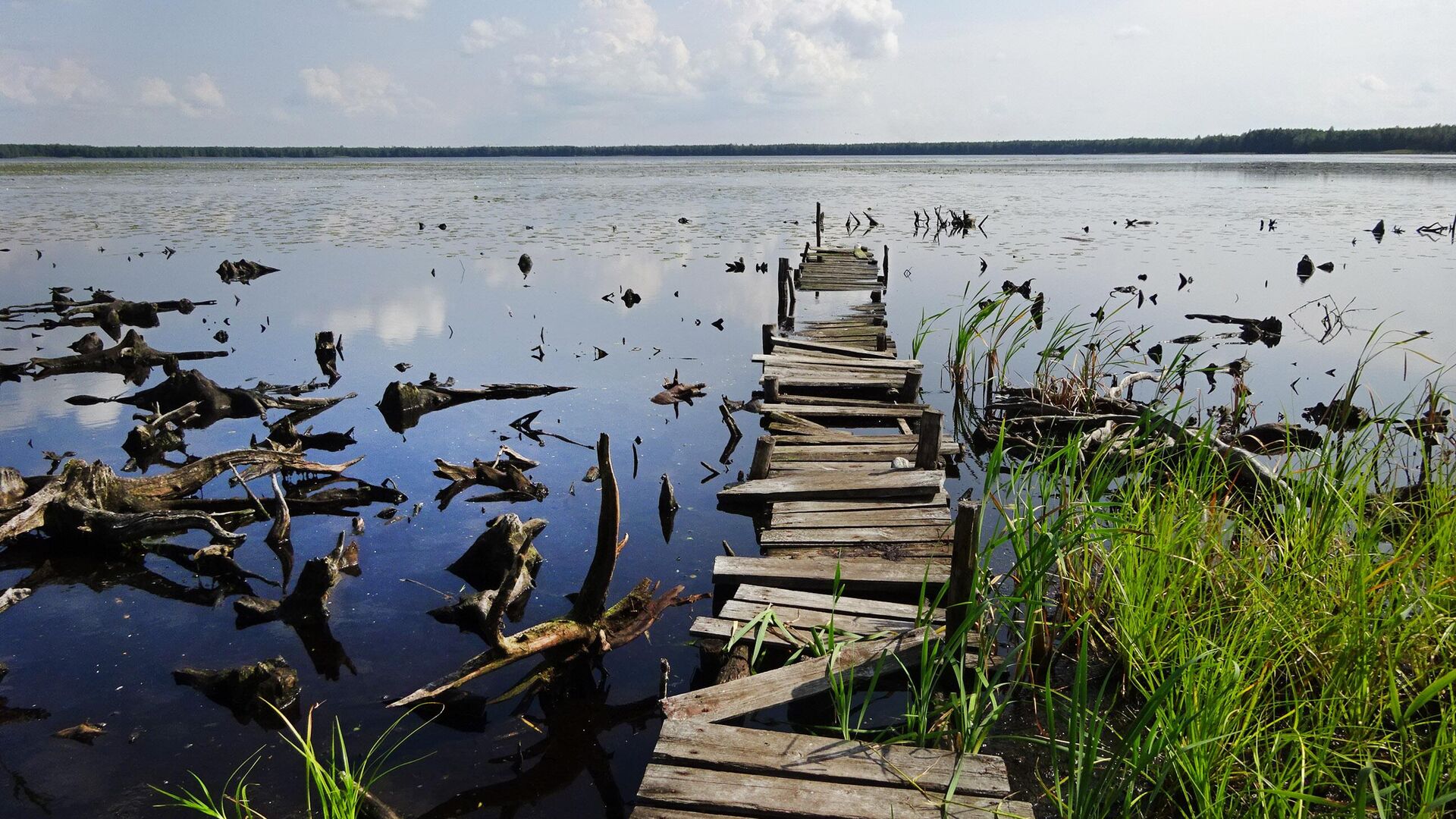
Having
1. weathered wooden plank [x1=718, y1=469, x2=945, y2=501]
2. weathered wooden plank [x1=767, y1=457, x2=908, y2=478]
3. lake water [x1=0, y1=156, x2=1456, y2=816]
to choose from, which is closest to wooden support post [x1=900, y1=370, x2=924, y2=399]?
lake water [x1=0, y1=156, x2=1456, y2=816]

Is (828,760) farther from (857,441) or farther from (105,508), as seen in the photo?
(105,508)

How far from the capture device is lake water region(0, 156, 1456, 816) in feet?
18.9

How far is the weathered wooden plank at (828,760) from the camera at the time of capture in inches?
167

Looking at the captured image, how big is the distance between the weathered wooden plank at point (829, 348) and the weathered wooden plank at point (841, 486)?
18.0 ft

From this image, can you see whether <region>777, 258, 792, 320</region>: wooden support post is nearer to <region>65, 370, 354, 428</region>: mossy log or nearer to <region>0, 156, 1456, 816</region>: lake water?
<region>0, 156, 1456, 816</region>: lake water

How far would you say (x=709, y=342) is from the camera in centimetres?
1811

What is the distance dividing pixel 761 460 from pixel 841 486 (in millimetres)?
884

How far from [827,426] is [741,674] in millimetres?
6336

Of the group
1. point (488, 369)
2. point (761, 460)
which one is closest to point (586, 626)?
point (761, 460)

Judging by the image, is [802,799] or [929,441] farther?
[929,441]

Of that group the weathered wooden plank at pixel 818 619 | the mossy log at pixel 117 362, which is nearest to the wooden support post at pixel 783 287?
the mossy log at pixel 117 362

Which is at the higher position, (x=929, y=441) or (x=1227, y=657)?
(x=1227, y=657)

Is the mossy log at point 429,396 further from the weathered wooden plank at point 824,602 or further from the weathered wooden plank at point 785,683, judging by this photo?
the weathered wooden plank at point 785,683

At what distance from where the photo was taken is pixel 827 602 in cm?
619
